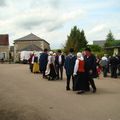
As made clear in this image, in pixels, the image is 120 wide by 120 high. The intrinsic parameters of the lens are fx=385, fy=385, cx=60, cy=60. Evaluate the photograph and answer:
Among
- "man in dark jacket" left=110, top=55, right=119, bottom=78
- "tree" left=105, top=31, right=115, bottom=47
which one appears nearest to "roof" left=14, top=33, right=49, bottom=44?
"tree" left=105, top=31, right=115, bottom=47

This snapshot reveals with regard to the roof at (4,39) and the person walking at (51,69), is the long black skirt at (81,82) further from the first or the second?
the roof at (4,39)

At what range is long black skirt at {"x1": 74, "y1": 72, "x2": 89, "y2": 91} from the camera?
53.1ft

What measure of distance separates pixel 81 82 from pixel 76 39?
8845 centimetres

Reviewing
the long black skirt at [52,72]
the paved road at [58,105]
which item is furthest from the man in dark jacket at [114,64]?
the paved road at [58,105]

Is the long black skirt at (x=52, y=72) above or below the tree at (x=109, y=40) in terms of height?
below

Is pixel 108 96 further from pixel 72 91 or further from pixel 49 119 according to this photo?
pixel 49 119

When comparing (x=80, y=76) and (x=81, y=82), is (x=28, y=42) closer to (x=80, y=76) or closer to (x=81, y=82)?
(x=80, y=76)

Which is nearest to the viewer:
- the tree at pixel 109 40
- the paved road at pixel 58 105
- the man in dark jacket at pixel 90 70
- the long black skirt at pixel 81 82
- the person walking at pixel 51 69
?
the paved road at pixel 58 105

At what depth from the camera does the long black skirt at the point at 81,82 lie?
16.2m

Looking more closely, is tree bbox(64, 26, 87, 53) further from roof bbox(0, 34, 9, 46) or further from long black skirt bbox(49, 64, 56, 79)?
long black skirt bbox(49, 64, 56, 79)

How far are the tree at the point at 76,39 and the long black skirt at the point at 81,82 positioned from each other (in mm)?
86791

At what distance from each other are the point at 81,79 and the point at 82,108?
4152mm

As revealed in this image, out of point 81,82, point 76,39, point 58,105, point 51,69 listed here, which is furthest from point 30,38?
point 58,105

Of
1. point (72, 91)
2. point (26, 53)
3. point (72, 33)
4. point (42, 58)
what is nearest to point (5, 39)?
point (72, 33)
